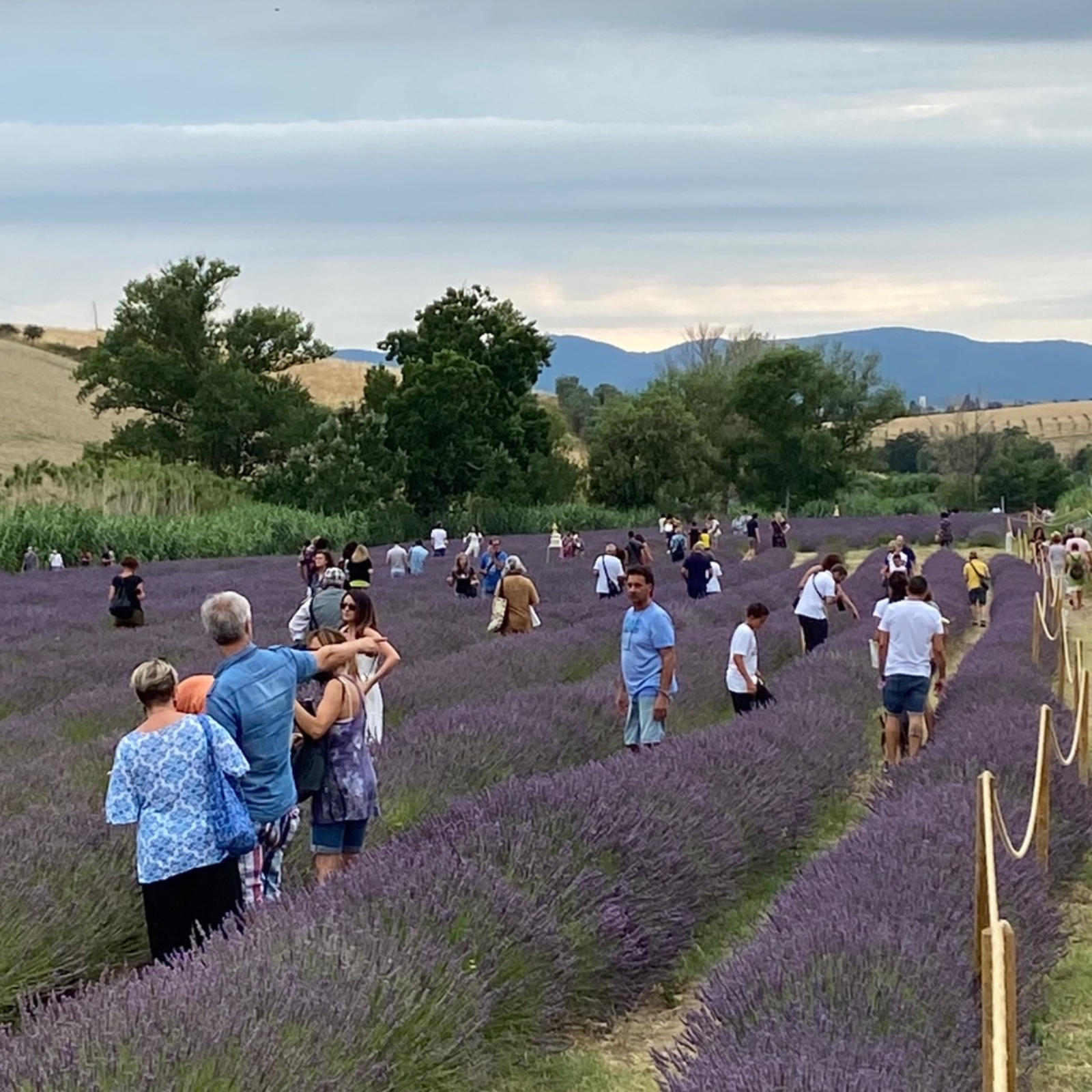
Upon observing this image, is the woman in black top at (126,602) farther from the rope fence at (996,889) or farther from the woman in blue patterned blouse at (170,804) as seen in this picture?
the woman in blue patterned blouse at (170,804)

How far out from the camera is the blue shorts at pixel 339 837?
20.7ft

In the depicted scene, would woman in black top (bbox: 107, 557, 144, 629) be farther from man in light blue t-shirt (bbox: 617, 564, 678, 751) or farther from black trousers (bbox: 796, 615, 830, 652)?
man in light blue t-shirt (bbox: 617, 564, 678, 751)

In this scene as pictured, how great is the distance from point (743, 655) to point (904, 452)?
4646 inches

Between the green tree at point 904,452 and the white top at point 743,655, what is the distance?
114 m

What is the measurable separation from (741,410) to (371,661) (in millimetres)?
74551

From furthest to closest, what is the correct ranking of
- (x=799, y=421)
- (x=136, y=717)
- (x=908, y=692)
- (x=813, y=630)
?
(x=799, y=421), (x=813, y=630), (x=136, y=717), (x=908, y=692)

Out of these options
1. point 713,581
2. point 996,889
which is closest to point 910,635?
point 996,889

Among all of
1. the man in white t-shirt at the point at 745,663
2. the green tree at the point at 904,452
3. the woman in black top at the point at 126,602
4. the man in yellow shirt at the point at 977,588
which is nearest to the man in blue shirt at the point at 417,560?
the man in yellow shirt at the point at 977,588

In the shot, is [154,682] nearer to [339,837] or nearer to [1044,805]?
[339,837]

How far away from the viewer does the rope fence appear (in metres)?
3.54

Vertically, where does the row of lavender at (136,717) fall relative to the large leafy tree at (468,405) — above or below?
below

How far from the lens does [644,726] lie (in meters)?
9.53

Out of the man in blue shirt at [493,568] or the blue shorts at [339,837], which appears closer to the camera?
the blue shorts at [339,837]

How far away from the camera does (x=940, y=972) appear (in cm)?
493
